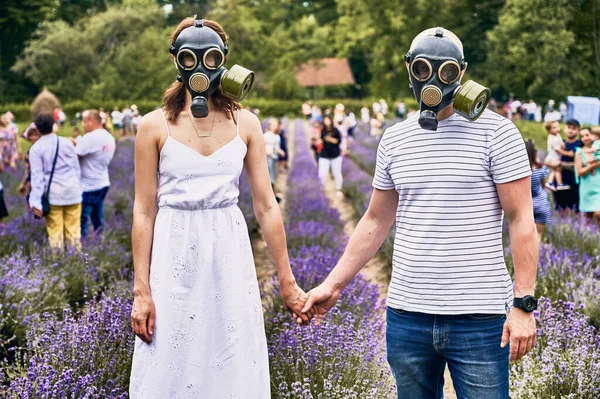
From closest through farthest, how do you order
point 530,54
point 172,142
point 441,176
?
point 441,176
point 172,142
point 530,54

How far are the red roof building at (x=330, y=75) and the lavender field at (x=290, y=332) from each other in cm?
6298

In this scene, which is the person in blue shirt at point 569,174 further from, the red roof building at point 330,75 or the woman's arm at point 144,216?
the red roof building at point 330,75

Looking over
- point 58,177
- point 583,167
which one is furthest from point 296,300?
point 583,167

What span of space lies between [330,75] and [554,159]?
6167cm

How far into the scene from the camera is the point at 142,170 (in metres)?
2.53

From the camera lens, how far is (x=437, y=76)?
2.28 m

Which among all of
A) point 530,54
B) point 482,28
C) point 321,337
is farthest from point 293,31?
point 321,337

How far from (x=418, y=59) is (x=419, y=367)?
3.28 ft

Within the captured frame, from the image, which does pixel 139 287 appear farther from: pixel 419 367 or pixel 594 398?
pixel 594 398

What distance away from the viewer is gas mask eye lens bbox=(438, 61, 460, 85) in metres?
2.26

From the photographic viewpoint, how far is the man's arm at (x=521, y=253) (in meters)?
2.19

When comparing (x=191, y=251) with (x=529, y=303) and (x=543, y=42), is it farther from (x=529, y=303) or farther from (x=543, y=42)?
(x=543, y=42)

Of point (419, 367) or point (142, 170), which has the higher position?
point (142, 170)

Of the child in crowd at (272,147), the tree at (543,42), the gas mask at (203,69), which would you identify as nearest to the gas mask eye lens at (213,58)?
the gas mask at (203,69)
